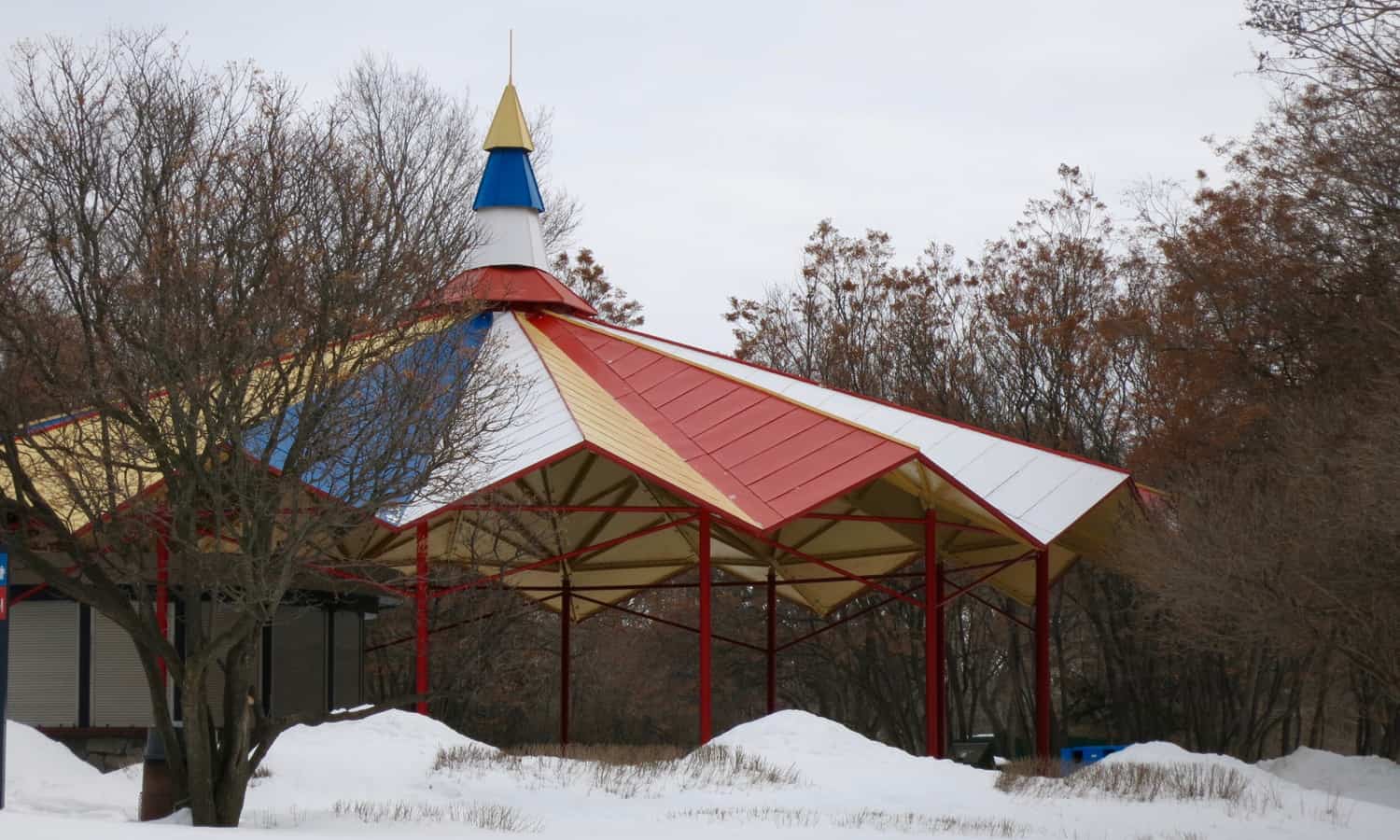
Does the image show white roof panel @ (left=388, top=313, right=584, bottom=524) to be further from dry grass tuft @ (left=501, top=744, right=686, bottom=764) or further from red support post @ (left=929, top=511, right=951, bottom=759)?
red support post @ (left=929, top=511, right=951, bottom=759)

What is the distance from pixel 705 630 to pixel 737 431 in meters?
4.36

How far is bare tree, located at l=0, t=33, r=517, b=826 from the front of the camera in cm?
1480

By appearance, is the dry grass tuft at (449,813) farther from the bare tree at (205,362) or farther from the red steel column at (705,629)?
the red steel column at (705,629)

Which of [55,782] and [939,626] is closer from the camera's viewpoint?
[55,782]

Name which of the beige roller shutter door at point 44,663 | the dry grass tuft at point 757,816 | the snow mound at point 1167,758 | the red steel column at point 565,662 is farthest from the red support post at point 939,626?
the beige roller shutter door at point 44,663

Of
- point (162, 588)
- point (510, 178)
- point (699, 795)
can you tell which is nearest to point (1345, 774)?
point (699, 795)

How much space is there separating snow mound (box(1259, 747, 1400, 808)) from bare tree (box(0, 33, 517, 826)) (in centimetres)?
1275

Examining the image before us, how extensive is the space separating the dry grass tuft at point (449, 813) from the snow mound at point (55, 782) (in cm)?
240

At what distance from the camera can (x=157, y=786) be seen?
15859 millimetres

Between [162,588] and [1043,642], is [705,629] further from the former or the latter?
[162,588]

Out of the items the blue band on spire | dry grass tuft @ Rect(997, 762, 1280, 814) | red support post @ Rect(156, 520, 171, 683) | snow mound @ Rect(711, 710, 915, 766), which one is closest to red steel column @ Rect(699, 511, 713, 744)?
snow mound @ Rect(711, 710, 915, 766)

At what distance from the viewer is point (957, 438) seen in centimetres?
2806

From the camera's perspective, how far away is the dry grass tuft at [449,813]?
609 inches

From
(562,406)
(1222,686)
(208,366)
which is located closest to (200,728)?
(208,366)
